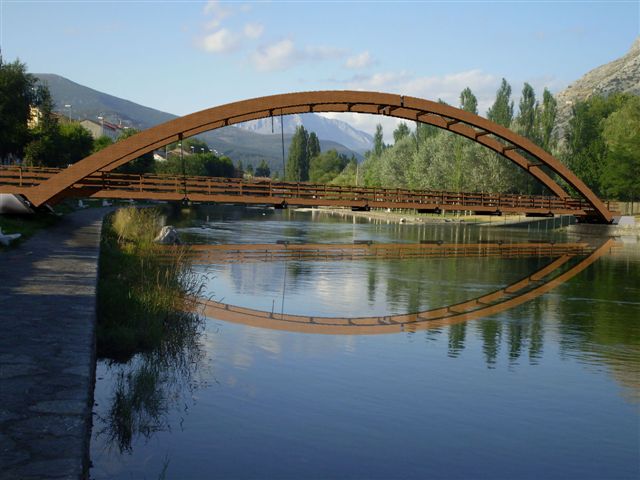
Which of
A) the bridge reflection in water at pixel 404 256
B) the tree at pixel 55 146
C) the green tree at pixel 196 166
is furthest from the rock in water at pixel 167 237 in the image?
the green tree at pixel 196 166

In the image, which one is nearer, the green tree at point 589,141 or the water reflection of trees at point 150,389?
the water reflection of trees at point 150,389

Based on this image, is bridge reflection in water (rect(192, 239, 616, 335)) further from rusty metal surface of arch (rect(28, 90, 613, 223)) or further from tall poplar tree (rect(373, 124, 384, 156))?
tall poplar tree (rect(373, 124, 384, 156))

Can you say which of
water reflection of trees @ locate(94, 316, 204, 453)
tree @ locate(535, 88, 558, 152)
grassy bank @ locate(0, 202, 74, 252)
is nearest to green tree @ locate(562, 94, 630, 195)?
tree @ locate(535, 88, 558, 152)

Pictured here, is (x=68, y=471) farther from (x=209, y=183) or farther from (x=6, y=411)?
(x=209, y=183)

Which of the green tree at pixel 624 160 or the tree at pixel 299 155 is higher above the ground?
the tree at pixel 299 155

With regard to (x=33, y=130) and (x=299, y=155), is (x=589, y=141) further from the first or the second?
(x=299, y=155)

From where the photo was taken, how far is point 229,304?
17.0m

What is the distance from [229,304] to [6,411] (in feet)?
36.1

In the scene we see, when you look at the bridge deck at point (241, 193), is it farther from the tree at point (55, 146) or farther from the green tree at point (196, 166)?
the green tree at point (196, 166)

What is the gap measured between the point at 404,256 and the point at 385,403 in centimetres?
2236

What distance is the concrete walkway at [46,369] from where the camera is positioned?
17.0ft

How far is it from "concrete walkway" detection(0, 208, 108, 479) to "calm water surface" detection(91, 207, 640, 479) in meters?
0.68

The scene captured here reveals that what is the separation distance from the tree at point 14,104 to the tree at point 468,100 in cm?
4476

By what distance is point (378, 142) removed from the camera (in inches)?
4562
